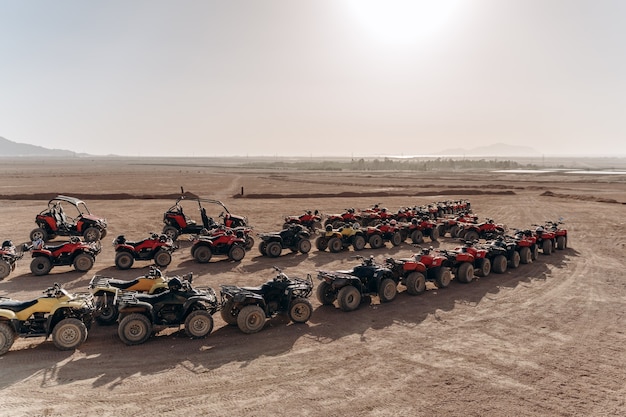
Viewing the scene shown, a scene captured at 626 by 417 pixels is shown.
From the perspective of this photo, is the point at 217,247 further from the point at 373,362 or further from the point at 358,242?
the point at 373,362

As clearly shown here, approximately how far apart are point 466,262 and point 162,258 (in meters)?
11.1

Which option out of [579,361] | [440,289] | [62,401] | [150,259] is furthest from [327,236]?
[62,401]

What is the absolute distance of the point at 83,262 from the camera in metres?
14.2

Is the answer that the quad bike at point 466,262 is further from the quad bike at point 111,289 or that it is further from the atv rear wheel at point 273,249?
the quad bike at point 111,289

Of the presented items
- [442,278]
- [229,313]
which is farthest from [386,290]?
[229,313]

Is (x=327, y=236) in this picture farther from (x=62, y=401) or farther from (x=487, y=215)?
(x=487, y=215)

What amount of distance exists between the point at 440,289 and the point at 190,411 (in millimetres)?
8962

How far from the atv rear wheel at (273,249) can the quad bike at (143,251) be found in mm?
3900

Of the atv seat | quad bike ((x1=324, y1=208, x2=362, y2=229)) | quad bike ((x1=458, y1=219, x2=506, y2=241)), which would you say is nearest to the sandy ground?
the atv seat

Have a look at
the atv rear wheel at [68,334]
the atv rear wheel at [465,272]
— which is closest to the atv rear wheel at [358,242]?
the atv rear wheel at [465,272]

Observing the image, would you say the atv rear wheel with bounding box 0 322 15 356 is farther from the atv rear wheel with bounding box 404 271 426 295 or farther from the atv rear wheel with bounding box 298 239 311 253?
the atv rear wheel with bounding box 298 239 311 253

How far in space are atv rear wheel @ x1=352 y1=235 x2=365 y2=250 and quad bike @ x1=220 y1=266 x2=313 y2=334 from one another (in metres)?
8.04

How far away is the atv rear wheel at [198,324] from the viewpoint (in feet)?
29.0

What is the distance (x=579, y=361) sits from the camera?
26.4 feet
